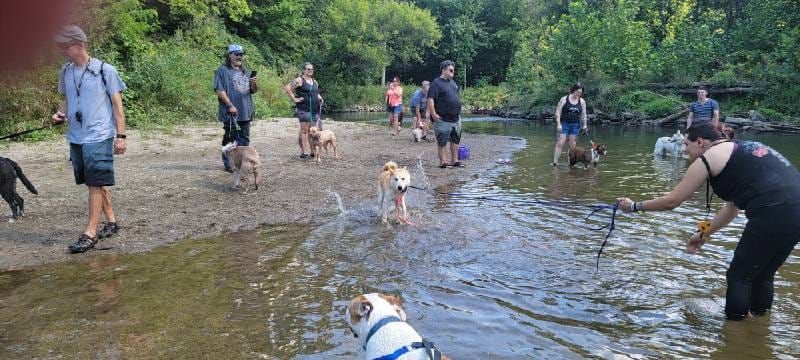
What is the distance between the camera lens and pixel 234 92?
10664 mm

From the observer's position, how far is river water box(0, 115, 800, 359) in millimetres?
4598

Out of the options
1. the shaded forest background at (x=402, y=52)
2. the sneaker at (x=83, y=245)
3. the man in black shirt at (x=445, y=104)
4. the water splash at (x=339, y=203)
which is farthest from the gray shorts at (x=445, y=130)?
the sneaker at (x=83, y=245)

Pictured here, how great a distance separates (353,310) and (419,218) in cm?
493

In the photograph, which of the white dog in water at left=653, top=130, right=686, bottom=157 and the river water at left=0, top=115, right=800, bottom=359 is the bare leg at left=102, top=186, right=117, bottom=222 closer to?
the river water at left=0, top=115, right=800, bottom=359

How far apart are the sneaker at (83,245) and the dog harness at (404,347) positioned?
4.41 meters

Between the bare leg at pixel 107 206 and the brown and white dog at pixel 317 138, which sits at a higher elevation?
the brown and white dog at pixel 317 138

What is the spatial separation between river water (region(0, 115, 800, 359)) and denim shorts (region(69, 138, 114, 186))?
914 mm

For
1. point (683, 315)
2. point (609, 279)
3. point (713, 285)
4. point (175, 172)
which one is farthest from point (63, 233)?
point (713, 285)

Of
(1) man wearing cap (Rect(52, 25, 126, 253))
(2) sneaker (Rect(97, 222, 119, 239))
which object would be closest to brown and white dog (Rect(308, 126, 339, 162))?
(2) sneaker (Rect(97, 222, 119, 239))

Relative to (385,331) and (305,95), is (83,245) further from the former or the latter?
(305,95)

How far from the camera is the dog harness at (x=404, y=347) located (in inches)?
128

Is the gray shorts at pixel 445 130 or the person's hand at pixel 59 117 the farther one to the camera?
the gray shorts at pixel 445 130

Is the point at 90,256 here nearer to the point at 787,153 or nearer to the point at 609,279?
the point at 609,279

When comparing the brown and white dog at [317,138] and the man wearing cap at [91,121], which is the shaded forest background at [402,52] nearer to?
the man wearing cap at [91,121]
